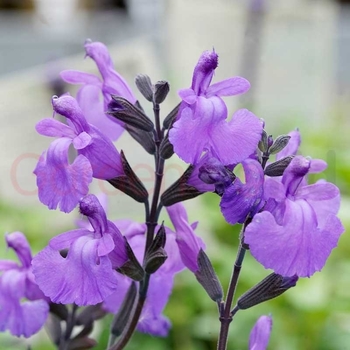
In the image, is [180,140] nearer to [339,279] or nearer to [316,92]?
[339,279]

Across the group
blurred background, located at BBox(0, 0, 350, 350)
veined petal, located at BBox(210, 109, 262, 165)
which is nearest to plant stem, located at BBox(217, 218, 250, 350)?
veined petal, located at BBox(210, 109, 262, 165)

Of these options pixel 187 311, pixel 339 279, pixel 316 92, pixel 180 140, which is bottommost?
pixel 187 311

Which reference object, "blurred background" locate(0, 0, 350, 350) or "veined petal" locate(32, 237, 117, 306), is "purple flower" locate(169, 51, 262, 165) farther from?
"blurred background" locate(0, 0, 350, 350)

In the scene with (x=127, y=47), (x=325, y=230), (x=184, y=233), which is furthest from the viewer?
(x=127, y=47)

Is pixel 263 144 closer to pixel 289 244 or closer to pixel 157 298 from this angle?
pixel 289 244

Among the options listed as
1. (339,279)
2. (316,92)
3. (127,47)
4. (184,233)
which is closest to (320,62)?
(316,92)

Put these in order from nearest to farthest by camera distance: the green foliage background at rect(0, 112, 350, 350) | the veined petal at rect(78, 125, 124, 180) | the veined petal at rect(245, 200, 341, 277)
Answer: the veined petal at rect(245, 200, 341, 277) → the veined petal at rect(78, 125, 124, 180) → the green foliage background at rect(0, 112, 350, 350)
